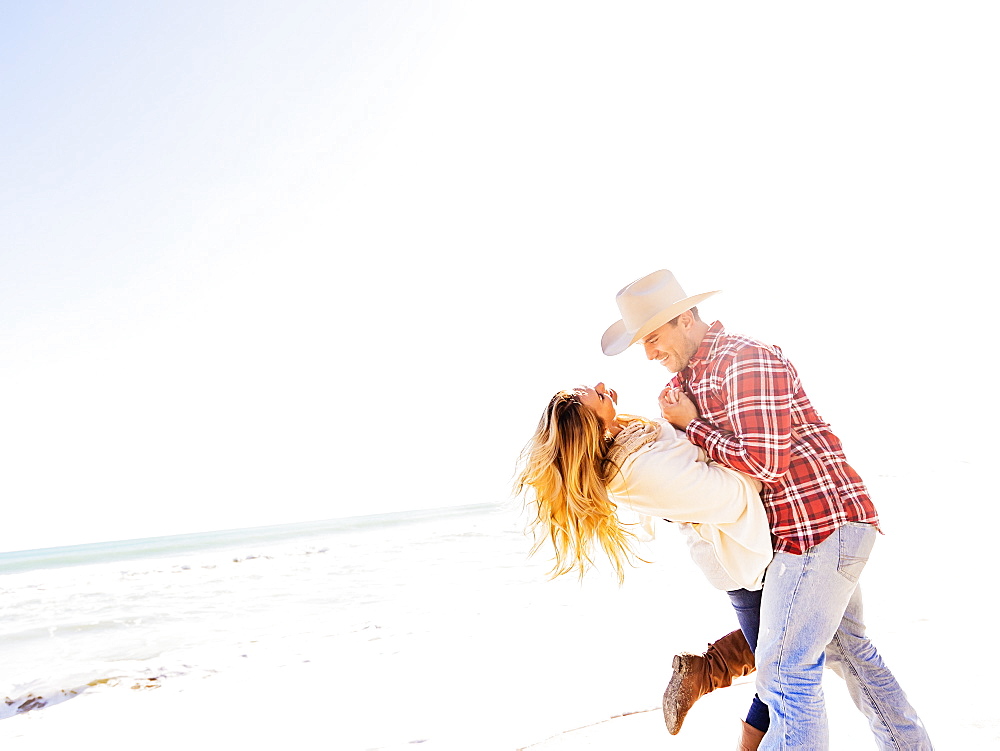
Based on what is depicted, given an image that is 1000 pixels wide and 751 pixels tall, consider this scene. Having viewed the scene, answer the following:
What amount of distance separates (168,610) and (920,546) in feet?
30.8

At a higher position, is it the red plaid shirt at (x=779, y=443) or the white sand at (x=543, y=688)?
the red plaid shirt at (x=779, y=443)

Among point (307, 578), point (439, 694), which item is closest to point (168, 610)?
point (307, 578)

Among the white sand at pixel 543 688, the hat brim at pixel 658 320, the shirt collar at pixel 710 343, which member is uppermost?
the hat brim at pixel 658 320

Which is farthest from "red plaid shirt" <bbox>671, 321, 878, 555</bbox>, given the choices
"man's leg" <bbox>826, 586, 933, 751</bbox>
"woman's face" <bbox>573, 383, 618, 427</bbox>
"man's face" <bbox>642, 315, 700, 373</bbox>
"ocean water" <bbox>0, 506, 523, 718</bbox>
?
"ocean water" <bbox>0, 506, 523, 718</bbox>

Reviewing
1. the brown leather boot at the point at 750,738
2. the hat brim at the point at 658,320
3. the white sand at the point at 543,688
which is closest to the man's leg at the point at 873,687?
the brown leather boot at the point at 750,738

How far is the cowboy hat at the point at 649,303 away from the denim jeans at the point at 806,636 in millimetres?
842

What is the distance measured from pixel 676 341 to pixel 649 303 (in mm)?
162

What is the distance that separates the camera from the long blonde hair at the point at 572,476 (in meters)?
2.14

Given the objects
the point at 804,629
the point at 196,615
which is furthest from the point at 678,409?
the point at 196,615

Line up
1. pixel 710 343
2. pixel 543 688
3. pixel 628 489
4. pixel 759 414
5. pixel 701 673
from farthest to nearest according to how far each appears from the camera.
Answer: pixel 543 688
pixel 701 673
pixel 710 343
pixel 628 489
pixel 759 414

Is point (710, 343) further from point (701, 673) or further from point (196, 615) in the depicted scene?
point (196, 615)

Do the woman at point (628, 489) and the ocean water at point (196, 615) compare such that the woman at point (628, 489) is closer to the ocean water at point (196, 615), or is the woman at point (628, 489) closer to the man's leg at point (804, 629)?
the man's leg at point (804, 629)

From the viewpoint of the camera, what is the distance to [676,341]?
7.66 ft

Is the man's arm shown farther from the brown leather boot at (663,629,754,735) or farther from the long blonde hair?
the brown leather boot at (663,629,754,735)
